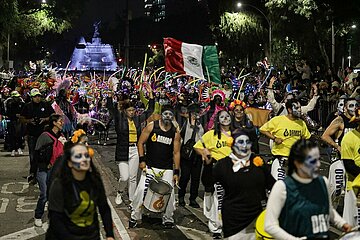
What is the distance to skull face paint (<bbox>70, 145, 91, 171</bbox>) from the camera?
5867 millimetres

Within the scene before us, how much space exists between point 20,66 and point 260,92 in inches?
2474

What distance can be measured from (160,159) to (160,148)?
0.16 metres

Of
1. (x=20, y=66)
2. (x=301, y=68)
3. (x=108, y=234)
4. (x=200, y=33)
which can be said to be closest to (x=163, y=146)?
(x=108, y=234)

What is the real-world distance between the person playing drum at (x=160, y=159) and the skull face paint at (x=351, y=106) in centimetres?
250

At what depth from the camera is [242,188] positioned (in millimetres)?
6660

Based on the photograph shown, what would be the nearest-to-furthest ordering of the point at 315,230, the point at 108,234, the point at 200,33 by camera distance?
the point at 315,230
the point at 108,234
the point at 200,33

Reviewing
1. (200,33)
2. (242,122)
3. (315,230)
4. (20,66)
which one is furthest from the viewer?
(200,33)

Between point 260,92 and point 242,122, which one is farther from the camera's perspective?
point 260,92

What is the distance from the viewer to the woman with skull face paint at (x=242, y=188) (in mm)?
6664

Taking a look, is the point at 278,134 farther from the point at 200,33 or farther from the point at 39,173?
the point at 200,33

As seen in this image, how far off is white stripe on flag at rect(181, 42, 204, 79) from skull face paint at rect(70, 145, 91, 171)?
8680 millimetres

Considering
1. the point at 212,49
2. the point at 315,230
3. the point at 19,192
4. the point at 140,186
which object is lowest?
the point at 19,192

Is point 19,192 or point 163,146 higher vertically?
point 163,146

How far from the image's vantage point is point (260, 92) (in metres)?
23.5
